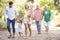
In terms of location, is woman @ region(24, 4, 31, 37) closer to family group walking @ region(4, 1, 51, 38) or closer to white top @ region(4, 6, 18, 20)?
family group walking @ region(4, 1, 51, 38)

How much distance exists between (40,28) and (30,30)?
7.7 inches

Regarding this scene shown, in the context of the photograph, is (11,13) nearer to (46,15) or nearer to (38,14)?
(38,14)

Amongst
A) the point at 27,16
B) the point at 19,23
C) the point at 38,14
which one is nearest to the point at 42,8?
the point at 38,14

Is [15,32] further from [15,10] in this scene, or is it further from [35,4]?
[35,4]

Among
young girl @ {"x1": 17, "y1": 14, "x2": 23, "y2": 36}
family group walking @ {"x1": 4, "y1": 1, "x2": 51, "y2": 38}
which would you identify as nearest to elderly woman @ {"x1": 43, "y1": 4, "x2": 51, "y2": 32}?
family group walking @ {"x1": 4, "y1": 1, "x2": 51, "y2": 38}

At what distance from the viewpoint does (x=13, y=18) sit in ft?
12.4

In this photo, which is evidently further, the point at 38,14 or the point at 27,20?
the point at 38,14

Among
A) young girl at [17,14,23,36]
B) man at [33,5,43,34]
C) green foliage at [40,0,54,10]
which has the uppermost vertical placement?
green foliage at [40,0,54,10]

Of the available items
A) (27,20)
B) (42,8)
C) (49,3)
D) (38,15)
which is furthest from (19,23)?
(49,3)

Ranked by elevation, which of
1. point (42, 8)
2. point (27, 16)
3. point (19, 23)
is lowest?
point (19, 23)

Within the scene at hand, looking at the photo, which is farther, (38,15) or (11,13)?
(38,15)

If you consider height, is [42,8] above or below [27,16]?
above

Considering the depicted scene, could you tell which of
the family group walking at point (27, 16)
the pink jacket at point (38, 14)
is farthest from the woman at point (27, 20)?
the pink jacket at point (38, 14)

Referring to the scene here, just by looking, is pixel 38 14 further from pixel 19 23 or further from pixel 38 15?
pixel 19 23
